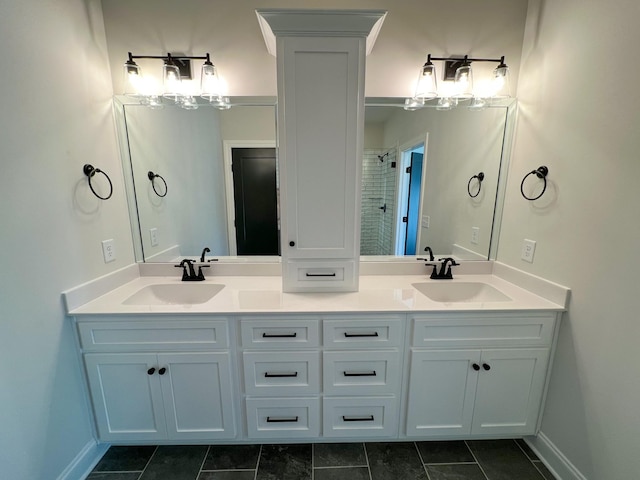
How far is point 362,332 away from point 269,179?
3.75 feet

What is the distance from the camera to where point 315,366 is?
141cm

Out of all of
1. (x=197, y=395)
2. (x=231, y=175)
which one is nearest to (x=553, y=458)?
(x=197, y=395)

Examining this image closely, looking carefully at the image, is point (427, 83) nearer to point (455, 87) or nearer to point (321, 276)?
point (455, 87)

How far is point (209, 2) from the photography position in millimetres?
1591

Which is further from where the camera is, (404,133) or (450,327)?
(404,133)

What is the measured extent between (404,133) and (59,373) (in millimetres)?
2337

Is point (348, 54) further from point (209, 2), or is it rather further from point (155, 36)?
point (155, 36)

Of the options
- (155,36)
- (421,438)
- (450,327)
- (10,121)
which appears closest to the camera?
(10,121)

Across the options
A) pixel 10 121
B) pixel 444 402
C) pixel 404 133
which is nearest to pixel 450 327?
pixel 444 402

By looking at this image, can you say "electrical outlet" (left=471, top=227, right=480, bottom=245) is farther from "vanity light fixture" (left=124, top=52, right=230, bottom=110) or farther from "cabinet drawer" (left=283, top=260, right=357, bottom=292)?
"vanity light fixture" (left=124, top=52, right=230, bottom=110)

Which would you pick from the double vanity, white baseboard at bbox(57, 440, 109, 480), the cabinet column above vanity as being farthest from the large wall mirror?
white baseboard at bbox(57, 440, 109, 480)

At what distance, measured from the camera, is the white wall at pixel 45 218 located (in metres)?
1.06

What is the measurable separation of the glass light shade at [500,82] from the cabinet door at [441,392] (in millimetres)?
1599

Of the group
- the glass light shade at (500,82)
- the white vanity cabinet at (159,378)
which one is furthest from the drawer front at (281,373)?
the glass light shade at (500,82)
